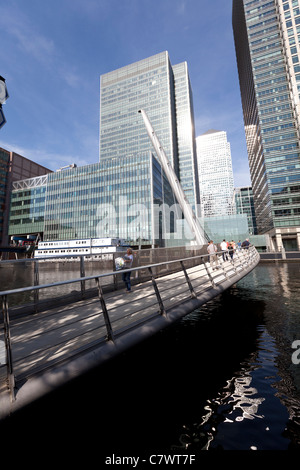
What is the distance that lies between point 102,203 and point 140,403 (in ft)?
264

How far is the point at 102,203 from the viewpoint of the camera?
3194 inches

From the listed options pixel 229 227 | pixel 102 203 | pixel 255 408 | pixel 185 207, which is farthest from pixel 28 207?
pixel 255 408

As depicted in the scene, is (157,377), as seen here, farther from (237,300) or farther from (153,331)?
(237,300)

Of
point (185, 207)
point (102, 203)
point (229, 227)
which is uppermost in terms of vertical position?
point (102, 203)

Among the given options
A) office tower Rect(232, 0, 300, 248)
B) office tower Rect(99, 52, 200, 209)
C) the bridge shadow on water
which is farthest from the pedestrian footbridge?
office tower Rect(99, 52, 200, 209)

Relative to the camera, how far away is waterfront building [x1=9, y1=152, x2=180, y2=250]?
75938 mm

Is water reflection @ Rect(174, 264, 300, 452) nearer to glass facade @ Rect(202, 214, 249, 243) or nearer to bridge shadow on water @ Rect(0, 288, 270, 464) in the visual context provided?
bridge shadow on water @ Rect(0, 288, 270, 464)

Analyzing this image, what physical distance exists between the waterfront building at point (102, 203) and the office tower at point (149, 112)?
5114 centimetres

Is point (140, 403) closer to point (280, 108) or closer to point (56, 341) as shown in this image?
point (56, 341)

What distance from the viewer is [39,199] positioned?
9481 cm

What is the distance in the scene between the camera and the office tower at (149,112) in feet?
440

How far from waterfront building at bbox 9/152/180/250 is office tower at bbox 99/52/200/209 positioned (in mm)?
51135
